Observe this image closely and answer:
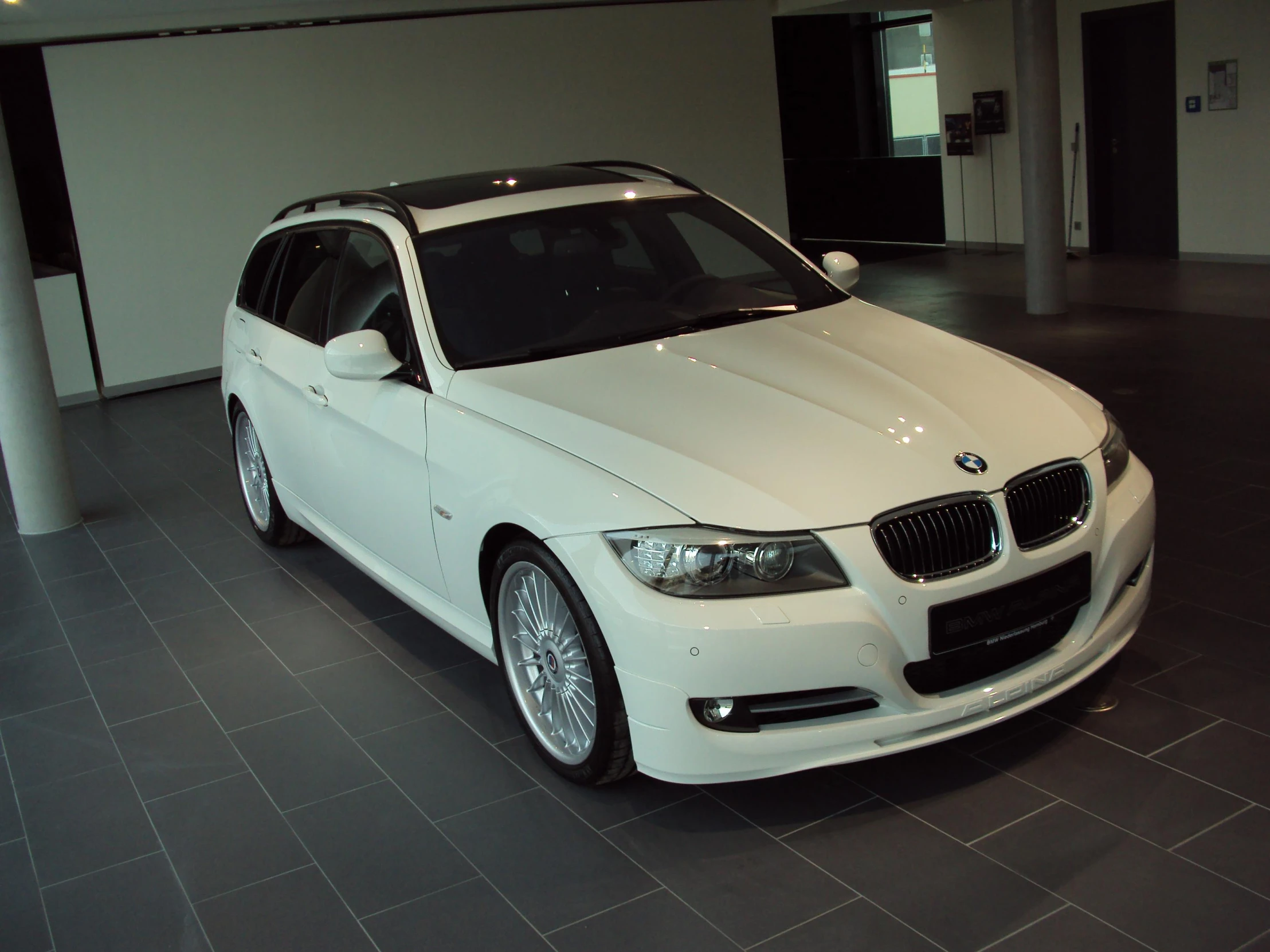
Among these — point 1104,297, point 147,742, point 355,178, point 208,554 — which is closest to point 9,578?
point 208,554

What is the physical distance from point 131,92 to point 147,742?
832cm

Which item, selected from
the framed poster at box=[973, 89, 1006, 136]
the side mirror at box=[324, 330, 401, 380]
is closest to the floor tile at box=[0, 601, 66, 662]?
the side mirror at box=[324, 330, 401, 380]

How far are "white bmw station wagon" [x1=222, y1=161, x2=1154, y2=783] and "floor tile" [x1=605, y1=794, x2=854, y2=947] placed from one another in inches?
8.0

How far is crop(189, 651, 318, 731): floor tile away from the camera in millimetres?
4074

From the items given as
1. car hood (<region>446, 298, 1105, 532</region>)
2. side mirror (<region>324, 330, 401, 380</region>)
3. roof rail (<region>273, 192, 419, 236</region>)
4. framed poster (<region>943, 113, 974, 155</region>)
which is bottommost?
car hood (<region>446, 298, 1105, 532</region>)

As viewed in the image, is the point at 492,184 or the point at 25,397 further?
the point at 25,397

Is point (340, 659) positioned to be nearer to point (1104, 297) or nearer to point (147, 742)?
point (147, 742)

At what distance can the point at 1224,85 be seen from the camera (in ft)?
36.4

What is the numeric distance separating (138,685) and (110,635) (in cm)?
64

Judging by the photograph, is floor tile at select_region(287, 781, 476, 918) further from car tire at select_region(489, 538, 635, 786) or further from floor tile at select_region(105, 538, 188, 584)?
floor tile at select_region(105, 538, 188, 584)

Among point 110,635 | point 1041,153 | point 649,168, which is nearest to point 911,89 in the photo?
point 1041,153

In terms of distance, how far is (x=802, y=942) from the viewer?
2584mm

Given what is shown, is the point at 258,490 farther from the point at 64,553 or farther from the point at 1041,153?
the point at 1041,153

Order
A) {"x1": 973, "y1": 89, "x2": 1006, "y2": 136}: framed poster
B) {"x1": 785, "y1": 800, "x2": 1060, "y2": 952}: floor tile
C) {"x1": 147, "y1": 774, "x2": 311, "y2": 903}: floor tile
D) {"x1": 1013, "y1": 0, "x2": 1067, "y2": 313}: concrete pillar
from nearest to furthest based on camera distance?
{"x1": 785, "y1": 800, "x2": 1060, "y2": 952}: floor tile → {"x1": 147, "y1": 774, "x2": 311, "y2": 903}: floor tile → {"x1": 1013, "y1": 0, "x2": 1067, "y2": 313}: concrete pillar → {"x1": 973, "y1": 89, "x2": 1006, "y2": 136}: framed poster
